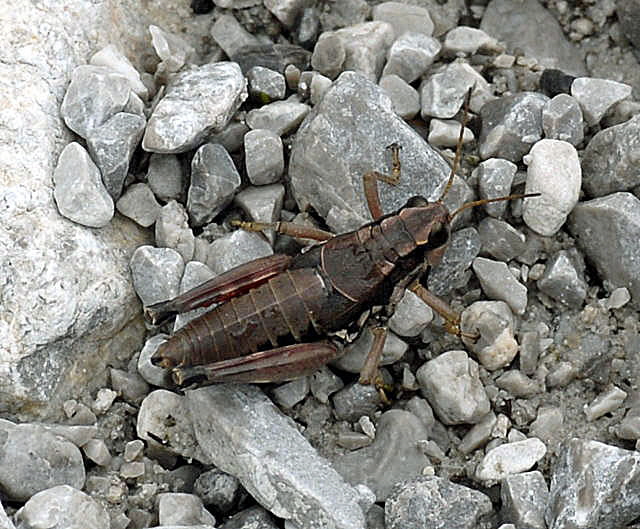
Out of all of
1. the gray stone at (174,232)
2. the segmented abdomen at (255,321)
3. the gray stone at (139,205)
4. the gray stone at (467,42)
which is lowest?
the segmented abdomen at (255,321)

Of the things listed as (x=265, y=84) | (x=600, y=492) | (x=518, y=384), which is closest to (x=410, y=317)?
(x=518, y=384)

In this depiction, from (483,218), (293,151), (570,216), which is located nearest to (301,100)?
(293,151)

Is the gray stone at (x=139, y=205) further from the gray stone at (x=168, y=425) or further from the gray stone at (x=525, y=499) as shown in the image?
the gray stone at (x=525, y=499)

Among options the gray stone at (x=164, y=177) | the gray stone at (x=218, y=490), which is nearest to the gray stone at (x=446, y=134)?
the gray stone at (x=164, y=177)

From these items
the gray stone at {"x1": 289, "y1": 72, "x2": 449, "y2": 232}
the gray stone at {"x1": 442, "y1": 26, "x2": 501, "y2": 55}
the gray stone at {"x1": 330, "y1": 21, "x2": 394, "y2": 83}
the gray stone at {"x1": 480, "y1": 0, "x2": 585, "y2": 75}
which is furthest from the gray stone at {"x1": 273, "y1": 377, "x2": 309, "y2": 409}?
the gray stone at {"x1": 480, "y1": 0, "x2": 585, "y2": 75}

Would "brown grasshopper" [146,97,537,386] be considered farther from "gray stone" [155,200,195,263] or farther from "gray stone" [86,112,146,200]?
"gray stone" [86,112,146,200]

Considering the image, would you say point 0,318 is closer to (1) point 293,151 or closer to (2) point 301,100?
(1) point 293,151
